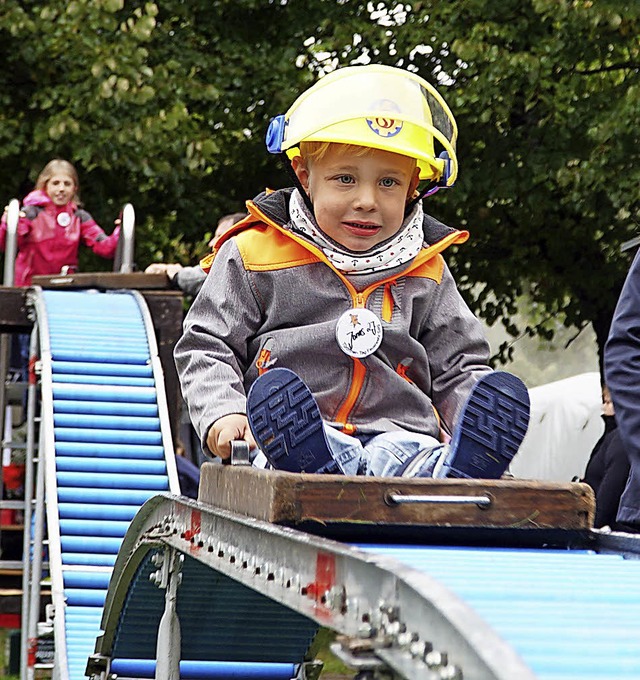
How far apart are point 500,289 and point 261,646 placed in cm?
971

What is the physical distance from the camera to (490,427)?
2979mm

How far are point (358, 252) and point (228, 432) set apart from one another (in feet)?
2.08

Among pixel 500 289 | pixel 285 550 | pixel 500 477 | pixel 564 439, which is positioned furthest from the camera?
pixel 564 439

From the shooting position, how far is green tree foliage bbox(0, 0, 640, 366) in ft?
36.9

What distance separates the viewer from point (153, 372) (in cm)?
698

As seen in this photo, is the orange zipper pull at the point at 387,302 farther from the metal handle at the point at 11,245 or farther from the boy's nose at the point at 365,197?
the metal handle at the point at 11,245

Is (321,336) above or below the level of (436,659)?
above

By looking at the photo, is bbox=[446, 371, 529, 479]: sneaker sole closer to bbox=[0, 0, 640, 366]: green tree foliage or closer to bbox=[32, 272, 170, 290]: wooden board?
bbox=[32, 272, 170, 290]: wooden board

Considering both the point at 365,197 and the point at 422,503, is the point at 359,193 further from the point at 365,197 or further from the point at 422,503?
the point at 422,503

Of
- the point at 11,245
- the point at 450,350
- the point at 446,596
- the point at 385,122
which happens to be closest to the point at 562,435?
the point at 11,245

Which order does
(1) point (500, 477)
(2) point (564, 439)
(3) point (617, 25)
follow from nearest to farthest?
(1) point (500, 477), (3) point (617, 25), (2) point (564, 439)

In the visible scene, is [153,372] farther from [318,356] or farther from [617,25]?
[617,25]

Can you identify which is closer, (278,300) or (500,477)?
(500,477)

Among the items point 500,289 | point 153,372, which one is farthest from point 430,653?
point 500,289
